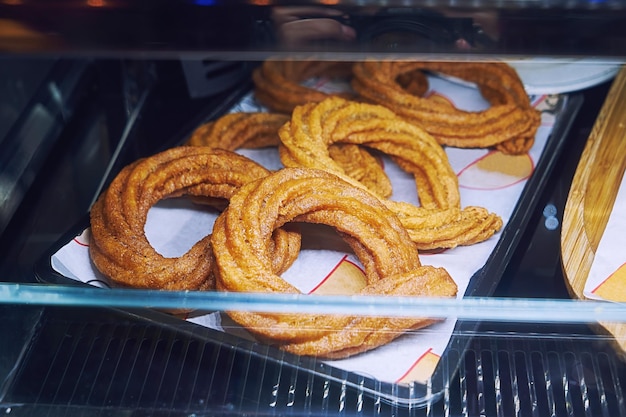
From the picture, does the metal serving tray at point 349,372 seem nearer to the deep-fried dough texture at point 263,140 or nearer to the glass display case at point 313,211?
the glass display case at point 313,211

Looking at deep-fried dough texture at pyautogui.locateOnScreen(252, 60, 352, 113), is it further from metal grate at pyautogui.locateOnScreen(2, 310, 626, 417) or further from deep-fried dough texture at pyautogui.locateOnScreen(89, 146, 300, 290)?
metal grate at pyautogui.locateOnScreen(2, 310, 626, 417)

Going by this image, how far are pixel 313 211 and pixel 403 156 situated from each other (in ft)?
1.62

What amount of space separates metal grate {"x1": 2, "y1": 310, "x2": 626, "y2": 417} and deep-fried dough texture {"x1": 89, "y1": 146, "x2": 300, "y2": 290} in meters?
0.16

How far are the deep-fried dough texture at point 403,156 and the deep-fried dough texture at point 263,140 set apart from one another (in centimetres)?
5

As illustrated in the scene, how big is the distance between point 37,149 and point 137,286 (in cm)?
75

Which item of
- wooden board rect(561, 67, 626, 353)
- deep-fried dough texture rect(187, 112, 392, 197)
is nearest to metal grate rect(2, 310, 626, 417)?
wooden board rect(561, 67, 626, 353)

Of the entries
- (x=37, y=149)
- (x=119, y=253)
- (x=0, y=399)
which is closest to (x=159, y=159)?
(x=119, y=253)

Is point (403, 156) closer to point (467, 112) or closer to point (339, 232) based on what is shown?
point (467, 112)

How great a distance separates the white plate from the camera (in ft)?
7.70

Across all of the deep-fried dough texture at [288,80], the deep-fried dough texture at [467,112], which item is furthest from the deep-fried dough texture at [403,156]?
the deep-fried dough texture at [288,80]

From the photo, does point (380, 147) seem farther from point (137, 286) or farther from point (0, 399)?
point (0, 399)

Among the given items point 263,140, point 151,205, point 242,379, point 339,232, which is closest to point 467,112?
point 263,140

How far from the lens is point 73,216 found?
2.03 meters

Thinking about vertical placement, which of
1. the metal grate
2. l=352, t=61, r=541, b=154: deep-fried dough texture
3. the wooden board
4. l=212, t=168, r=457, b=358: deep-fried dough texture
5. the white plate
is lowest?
the metal grate
